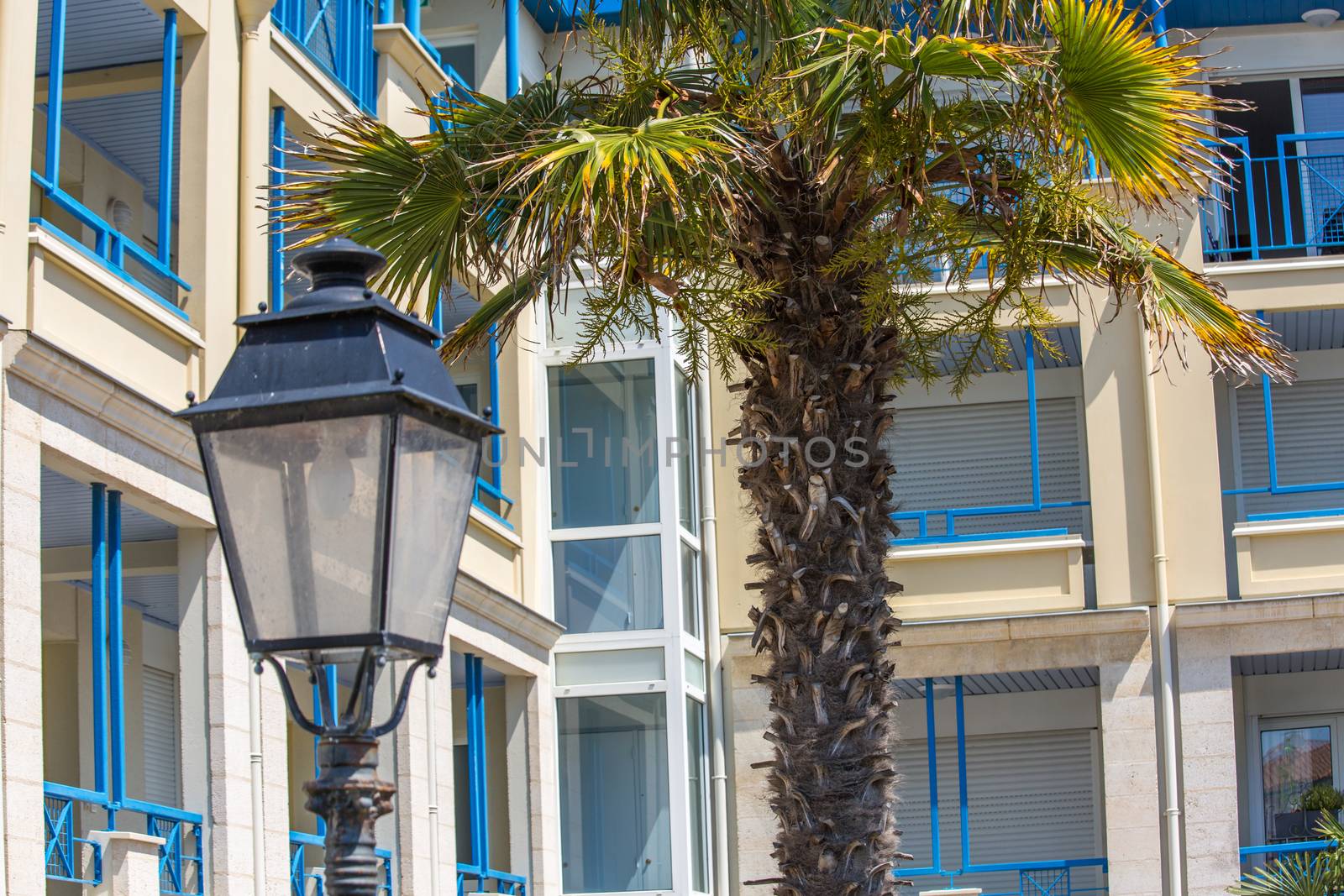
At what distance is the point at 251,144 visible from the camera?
45.7 ft

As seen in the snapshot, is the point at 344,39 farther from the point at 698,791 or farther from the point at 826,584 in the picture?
the point at 826,584

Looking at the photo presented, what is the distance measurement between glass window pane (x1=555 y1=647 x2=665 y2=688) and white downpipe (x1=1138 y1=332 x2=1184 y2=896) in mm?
5159

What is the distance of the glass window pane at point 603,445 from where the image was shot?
20.0 meters

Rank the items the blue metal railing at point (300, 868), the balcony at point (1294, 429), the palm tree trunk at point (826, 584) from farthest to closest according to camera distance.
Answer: the balcony at point (1294, 429)
the blue metal railing at point (300, 868)
the palm tree trunk at point (826, 584)

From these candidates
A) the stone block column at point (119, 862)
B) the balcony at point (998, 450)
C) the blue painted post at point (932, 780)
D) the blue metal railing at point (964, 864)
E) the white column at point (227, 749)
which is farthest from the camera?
the balcony at point (998, 450)

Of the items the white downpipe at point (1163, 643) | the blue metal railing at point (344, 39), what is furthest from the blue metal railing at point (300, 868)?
the white downpipe at point (1163, 643)

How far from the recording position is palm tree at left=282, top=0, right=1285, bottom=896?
8945 millimetres

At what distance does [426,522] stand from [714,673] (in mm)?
16340

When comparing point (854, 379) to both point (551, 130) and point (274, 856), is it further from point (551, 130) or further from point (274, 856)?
point (274, 856)

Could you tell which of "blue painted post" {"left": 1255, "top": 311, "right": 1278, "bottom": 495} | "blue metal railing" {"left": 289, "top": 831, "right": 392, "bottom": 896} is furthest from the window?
"blue metal railing" {"left": 289, "top": 831, "right": 392, "bottom": 896}

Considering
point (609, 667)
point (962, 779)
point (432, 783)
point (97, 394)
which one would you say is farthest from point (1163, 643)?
point (97, 394)

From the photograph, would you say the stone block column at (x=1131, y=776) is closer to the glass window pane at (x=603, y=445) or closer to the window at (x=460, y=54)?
the glass window pane at (x=603, y=445)

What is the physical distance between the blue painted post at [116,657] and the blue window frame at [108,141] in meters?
1.46

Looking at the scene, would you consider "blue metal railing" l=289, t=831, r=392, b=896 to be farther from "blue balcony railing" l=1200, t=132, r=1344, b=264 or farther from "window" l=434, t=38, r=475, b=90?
"blue balcony railing" l=1200, t=132, r=1344, b=264
